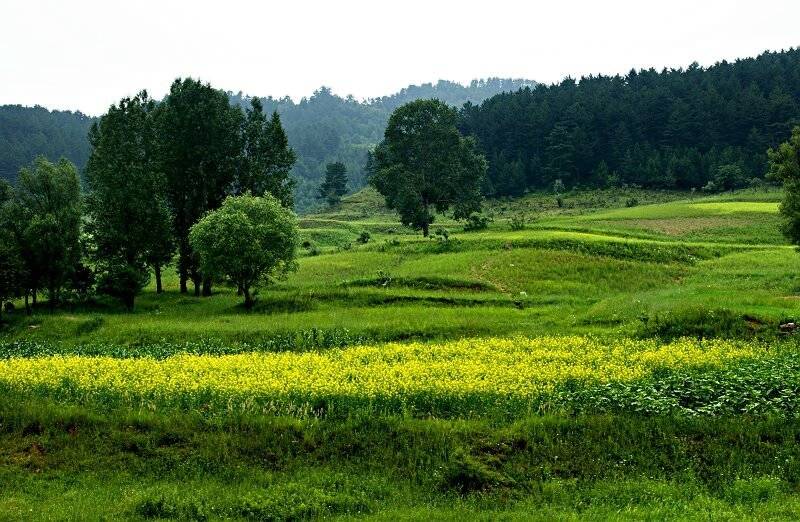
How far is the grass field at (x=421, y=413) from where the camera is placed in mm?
12750

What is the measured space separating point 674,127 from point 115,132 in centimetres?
10436

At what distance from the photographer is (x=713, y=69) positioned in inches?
5453

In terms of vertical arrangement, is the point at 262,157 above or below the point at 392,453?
above

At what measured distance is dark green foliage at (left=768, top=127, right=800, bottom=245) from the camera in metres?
38.0

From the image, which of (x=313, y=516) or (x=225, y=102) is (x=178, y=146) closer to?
(x=225, y=102)

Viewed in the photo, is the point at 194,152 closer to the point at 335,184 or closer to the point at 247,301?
the point at 247,301

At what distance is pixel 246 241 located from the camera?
36.8m

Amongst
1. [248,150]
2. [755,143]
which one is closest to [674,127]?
[755,143]

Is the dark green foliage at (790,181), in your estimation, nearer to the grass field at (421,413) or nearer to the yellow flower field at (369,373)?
the grass field at (421,413)

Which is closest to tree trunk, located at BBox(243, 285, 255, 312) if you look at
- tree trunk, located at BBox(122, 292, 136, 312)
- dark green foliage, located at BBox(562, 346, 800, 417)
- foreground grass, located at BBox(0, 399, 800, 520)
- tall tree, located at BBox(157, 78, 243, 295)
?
tree trunk, located at BBox(122, 292, 136, 312)

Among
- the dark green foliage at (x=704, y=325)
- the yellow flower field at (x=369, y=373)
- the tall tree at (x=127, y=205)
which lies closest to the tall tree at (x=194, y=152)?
the tall tree at (x=127, y=205)

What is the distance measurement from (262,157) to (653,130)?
98643 millimetres

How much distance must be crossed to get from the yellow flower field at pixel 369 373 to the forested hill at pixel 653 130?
284 feet

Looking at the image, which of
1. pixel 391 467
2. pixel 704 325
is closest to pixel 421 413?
pixel 391 467
